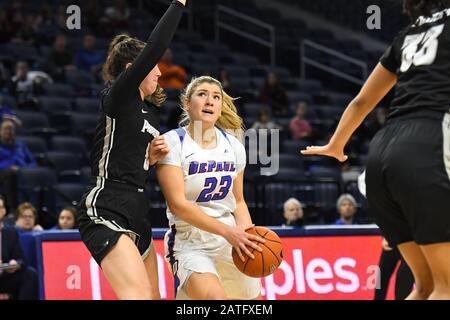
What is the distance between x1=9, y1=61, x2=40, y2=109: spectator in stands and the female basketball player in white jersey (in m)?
7.49

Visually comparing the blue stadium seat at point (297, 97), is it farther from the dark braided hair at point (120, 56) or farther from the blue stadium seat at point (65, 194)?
the dark braided hair at point (120, 56)

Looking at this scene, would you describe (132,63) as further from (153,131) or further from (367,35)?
(367,35)

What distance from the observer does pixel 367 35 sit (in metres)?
18.3

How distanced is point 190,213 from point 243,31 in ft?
42.6

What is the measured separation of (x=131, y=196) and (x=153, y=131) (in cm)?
39

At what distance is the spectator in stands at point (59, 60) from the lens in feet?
44.4

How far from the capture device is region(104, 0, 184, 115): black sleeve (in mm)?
4496

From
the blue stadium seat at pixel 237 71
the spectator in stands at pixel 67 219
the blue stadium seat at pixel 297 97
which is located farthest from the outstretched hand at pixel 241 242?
the blue stadium seat at pixel 237 71

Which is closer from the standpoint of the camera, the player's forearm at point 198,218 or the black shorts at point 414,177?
the black shorts at point 414,177

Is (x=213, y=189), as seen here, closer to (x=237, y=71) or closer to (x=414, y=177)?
(x=414, y=177)

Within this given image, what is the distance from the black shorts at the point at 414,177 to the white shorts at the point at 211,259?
1759 millimetres

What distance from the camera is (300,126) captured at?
539 inches

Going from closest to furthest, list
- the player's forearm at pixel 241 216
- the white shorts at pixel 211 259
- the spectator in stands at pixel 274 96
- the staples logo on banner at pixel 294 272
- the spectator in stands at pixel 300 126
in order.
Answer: the white shorts at pixel 211 259 < the player's forearm at pixel 241 216 < the staples logo on banner at pixel 294 272 < the spectator in stands at pixel 300 126 < the spectator in stands at pixel 274 96

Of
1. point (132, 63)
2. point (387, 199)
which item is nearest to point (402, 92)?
point (387, 199)
